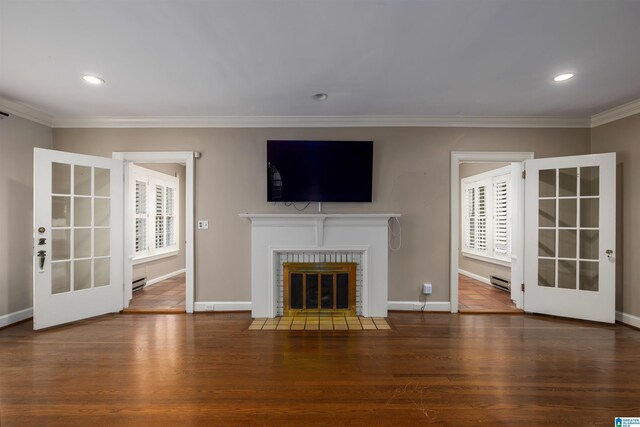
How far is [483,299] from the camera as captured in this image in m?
4.07

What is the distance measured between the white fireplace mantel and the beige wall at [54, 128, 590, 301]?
0.20m

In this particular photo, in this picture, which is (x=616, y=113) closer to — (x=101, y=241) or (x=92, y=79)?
(x=92, y=79)

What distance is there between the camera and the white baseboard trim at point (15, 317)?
10.0ft

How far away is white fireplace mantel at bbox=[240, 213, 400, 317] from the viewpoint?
3387 mm

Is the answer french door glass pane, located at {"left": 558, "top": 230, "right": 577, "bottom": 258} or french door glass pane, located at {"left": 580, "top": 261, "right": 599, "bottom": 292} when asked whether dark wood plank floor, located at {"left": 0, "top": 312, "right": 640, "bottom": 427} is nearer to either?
french door glass pane, located at {"left": 580, "top": 261, "right": 599, "bottom": 292}

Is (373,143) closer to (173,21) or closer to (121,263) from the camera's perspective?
(173,21)

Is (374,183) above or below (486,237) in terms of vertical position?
above

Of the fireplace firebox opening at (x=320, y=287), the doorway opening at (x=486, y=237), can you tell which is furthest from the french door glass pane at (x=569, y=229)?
the fireplace firebox opening at (x=320, y=287)

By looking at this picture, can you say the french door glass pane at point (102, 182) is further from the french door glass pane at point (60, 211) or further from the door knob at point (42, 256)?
the door knob at point (42, 256)

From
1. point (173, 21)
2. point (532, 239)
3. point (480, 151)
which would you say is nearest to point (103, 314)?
point (173, 21)

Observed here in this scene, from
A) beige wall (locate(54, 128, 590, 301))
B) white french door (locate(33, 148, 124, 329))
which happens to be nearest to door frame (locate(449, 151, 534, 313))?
beige wall (locate(54, 128, 590, 301))

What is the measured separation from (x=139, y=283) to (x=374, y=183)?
4.15 meters

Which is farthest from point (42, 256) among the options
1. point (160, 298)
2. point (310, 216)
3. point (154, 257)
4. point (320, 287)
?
point (320, 287)

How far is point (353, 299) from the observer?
11.3 feet
